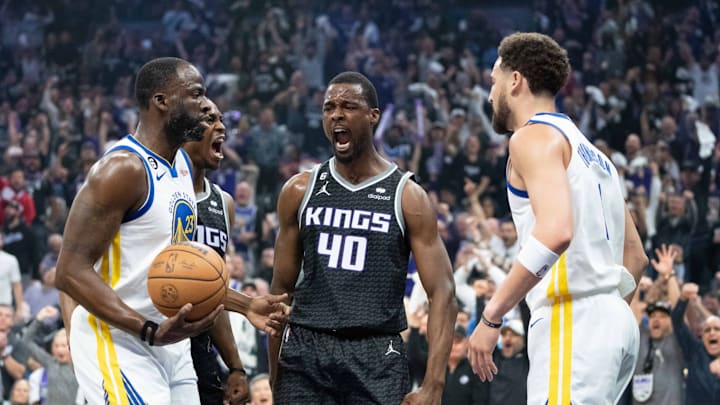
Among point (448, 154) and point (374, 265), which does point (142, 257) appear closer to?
point (374, 265)

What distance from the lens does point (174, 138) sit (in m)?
4.86

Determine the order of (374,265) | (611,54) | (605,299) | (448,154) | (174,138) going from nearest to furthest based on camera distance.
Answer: (605,299) → (174,138) → (374,265) → (448,154) → (611,54)

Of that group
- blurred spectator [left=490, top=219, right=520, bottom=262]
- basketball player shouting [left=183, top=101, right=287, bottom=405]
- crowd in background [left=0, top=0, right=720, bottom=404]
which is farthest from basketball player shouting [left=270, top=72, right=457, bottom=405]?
blurred spectator [left=490, top=219, right=520, bottom=262]

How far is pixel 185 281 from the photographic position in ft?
14.3

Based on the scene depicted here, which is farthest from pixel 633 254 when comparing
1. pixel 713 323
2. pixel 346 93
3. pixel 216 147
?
pixel 713 323

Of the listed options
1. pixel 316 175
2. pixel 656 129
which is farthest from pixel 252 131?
pixel 316 175

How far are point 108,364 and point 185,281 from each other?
533 mm

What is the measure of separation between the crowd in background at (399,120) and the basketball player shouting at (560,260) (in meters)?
5.03

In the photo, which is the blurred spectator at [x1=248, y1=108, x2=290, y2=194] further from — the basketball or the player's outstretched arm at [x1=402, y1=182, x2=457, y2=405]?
the basketball

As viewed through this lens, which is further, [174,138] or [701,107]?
[701,107]

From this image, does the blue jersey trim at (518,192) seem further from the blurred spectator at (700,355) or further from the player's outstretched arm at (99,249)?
the blurred spectator at (700,355)

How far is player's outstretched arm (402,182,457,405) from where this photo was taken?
517 cm

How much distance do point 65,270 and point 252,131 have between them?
37.2 ft

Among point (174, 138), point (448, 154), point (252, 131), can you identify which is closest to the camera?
point (174, 138)
